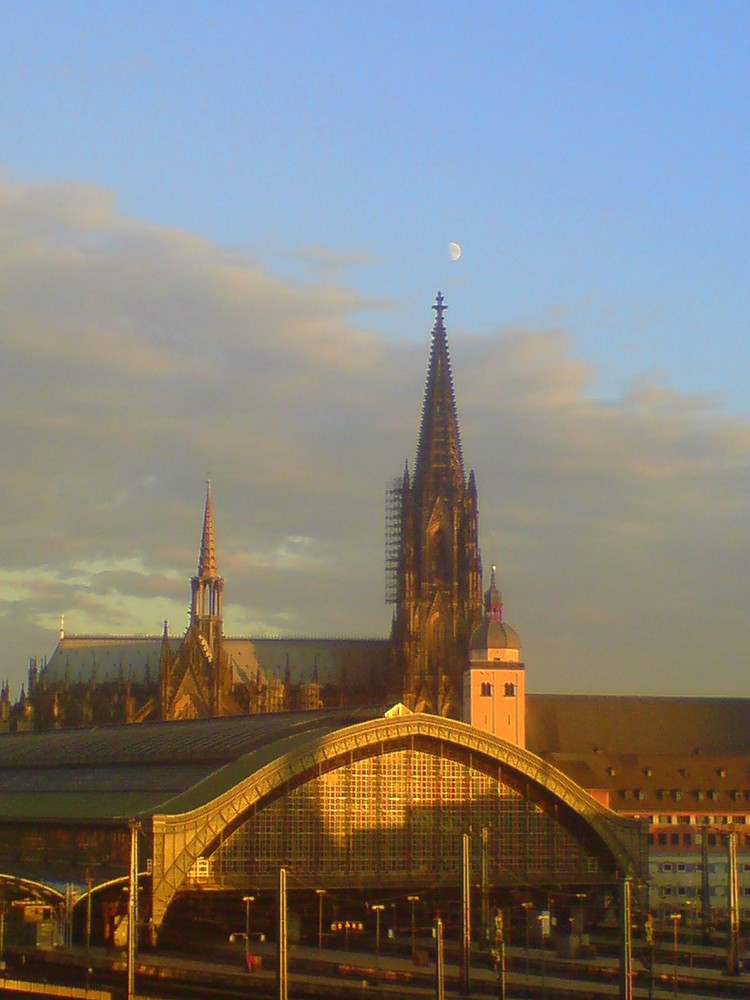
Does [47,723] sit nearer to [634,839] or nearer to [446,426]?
[446,426]

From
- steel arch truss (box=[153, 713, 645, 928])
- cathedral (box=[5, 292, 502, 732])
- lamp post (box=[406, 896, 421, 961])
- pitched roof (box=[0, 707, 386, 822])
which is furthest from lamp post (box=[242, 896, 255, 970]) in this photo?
cathedral (box=[5, 292, 502, 732])

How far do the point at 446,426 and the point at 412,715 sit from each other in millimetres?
76456

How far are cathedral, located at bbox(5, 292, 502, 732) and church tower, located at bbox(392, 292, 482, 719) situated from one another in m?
0.09

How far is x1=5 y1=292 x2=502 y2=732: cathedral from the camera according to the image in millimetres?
169125

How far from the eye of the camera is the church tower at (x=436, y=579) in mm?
168625

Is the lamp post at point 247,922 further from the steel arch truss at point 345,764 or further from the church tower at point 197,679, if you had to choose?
the church tower at point 197,679

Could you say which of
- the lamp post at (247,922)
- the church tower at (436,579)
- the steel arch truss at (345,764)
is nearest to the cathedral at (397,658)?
the church tower at (436,579)

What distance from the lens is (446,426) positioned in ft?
579

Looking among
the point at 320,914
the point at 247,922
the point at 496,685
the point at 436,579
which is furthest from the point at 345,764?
the point at 436,579

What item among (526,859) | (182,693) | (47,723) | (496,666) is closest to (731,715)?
(496,666)

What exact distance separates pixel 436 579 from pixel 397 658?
770cm

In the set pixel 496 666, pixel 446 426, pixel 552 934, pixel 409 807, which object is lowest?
pixel 552 934

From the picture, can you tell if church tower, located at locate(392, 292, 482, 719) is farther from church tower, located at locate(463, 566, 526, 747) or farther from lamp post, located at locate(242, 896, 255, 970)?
lamp post, located at locate(242, 896, 255, 970)

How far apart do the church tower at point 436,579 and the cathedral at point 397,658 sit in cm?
9
